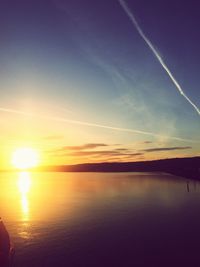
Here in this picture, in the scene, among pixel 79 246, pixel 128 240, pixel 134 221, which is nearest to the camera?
pixel 79 246

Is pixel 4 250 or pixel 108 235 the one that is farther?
pixel 108 235

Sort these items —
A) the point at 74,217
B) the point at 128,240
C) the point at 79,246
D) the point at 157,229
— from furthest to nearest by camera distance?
the point at 74,217 → the point at 157,229 → the point at 128,240 → the point at 79,246

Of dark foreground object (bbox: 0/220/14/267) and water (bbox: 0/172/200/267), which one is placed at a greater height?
dark foreground object (bbox: 0/220/14/267)

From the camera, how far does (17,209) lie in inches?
4916

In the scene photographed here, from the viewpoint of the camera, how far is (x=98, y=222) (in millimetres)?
88250

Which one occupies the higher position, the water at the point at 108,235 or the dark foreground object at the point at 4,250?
the dark foreground object at the point at 4,250

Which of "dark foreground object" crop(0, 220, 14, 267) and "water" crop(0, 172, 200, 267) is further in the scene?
"water" crop(0, 172, 200, 267)

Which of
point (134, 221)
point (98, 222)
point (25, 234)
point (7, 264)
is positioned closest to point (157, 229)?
point (134, 221)

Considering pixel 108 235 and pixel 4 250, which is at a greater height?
pixel 4 250

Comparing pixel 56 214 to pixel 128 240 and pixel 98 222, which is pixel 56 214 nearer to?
pixel 98 222

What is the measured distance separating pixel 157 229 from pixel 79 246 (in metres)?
22.7

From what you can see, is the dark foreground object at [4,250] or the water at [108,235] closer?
the dark foreground object at [4,250]

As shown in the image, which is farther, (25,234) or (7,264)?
(25,234)

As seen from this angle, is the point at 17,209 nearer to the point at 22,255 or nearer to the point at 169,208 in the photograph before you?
the point at 169,208
